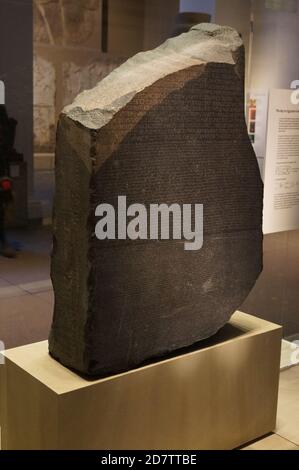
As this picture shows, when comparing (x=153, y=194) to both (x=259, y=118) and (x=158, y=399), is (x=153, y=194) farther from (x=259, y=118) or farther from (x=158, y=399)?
(x=259, y=118)

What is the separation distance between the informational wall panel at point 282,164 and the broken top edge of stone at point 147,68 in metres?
0.86

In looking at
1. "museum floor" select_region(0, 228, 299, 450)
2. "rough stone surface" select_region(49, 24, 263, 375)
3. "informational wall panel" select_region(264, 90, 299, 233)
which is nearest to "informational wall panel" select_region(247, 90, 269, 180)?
"informational wall panel" select_region(264, 90, 299, 233)

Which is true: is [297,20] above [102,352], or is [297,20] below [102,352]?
above

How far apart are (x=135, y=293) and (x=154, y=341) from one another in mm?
163

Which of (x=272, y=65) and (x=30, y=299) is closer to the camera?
(x=30, y=299)

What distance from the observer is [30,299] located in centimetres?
259

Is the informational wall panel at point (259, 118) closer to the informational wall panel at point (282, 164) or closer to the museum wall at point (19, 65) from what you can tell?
the informational wall panel at point (282, 164)

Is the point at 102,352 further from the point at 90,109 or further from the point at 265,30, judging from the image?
the point at 265,30

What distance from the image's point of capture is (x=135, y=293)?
165 centimetres

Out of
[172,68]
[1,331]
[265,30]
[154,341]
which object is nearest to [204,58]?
[172,68]

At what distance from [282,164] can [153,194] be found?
49.2 inches

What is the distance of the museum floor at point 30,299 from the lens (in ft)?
7.95

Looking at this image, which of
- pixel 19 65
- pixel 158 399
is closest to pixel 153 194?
pixel 158 399
